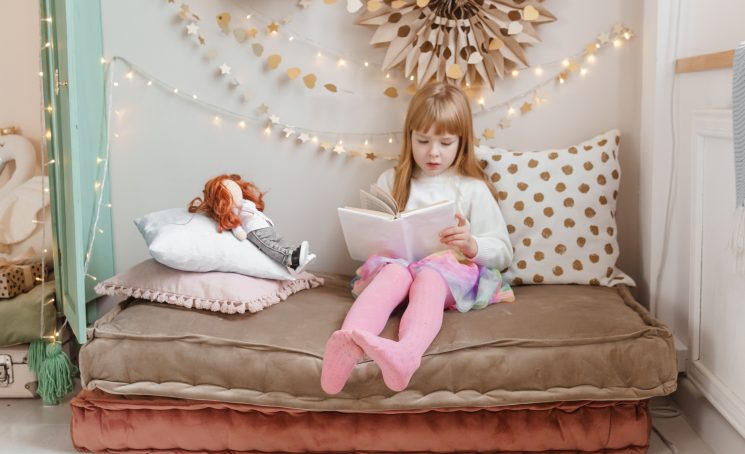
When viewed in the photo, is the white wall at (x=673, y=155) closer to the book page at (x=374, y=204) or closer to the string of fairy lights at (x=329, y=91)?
the string of fairy lights at (x=329, y=91)

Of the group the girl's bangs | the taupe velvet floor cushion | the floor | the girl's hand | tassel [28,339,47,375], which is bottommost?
the floor

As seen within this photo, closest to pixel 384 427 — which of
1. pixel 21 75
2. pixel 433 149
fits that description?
pixel 433 149

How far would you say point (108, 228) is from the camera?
251cm

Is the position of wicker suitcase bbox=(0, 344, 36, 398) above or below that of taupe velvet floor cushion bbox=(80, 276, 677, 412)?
below

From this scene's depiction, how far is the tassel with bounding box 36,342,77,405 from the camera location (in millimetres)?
2205

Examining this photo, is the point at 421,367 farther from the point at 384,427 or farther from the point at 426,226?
the point at 426,226

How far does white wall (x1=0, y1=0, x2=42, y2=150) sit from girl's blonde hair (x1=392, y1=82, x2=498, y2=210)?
3.96ft

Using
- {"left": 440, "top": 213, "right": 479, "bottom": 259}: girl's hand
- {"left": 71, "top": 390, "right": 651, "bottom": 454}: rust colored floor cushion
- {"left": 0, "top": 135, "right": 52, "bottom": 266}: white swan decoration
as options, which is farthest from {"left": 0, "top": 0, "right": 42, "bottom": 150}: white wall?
{"left": 440, "top": 213, "right": 479, "bottom": 259}: girl's hand

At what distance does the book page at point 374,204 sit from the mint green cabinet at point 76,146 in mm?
742

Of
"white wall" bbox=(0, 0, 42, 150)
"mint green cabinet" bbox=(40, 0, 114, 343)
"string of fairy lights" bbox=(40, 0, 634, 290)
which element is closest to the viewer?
"mint green cabinet" bbox=(40, 0, 114, 343)

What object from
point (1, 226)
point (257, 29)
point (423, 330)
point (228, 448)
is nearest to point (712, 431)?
point (423, 330)

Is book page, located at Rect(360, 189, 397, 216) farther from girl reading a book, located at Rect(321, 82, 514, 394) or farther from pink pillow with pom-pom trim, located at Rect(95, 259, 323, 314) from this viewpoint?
pink pillow with pom-pom trim, located at Rect(95, 259, 323, 314)

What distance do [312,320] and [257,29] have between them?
3.28 ft

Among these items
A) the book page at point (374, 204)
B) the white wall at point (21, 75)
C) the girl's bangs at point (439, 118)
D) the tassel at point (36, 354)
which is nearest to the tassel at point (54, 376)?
the tassel at point (36, 354)
